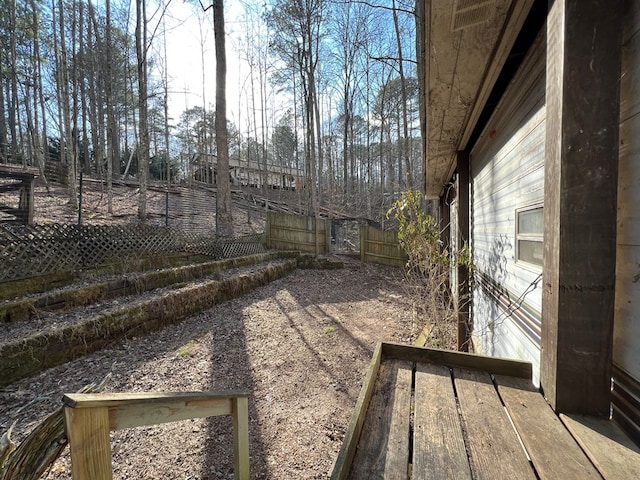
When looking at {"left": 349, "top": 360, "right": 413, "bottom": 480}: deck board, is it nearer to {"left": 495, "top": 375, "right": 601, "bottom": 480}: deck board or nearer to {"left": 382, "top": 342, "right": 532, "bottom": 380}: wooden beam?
{"left": 382, "top": 342, "right": 532, "bottom": 380}: wooden beam

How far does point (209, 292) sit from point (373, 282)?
4827 millimetres

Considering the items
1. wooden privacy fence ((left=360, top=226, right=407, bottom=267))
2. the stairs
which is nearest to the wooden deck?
the stairs

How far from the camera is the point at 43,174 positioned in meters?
12.0

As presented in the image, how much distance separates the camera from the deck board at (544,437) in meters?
0.78

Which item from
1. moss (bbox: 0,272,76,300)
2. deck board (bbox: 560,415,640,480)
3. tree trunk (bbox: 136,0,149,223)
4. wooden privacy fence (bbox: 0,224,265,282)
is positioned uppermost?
tree trunk (bbox: 136,0,149,223)

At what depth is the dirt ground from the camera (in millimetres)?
2285

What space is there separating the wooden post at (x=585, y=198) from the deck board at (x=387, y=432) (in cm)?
56

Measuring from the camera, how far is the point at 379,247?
10766 mm

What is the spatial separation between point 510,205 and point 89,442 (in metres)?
2.74

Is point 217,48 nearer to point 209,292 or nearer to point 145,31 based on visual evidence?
point 145,31

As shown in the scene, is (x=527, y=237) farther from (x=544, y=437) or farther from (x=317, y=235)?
(x=317, y=235)

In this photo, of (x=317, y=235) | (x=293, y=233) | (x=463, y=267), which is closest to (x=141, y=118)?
(x=293, y=233)

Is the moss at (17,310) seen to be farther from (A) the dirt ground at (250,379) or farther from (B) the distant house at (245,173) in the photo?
(B) the distant house at (245,173)

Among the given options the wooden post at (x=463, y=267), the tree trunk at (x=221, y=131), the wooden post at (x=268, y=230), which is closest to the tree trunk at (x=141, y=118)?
the tree trunk at (x=221, y=131)
